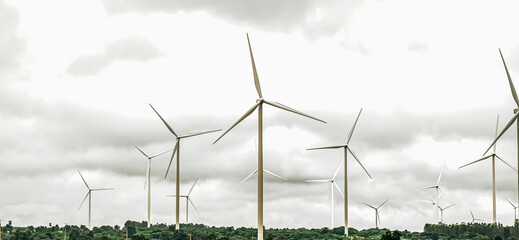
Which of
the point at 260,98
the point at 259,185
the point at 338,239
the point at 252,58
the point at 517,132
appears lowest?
the point at 338,239

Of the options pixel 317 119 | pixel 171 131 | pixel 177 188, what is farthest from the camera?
A: pixel 177 188

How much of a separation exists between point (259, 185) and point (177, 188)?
8464 centimetres

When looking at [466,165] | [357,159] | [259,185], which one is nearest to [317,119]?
[259,185]

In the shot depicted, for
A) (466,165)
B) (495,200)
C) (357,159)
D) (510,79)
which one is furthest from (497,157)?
(510,79)

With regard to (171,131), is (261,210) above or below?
below

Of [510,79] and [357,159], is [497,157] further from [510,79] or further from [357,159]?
[510,79]

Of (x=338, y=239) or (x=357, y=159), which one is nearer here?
(x=357, y=159)

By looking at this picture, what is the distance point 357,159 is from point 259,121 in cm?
5656

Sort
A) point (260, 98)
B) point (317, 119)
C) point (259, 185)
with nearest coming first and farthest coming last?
point (317, 119) → point (259, 185) → point (260, 98)

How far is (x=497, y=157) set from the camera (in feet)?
557

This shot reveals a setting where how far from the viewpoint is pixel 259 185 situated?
88375 mm

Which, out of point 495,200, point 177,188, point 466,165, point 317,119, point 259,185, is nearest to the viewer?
point 317,119

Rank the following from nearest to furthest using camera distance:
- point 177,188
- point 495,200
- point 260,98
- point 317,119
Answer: point 317,119
point 260,98
point 177,188
point 495,200

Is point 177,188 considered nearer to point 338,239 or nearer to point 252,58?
point 338,239
